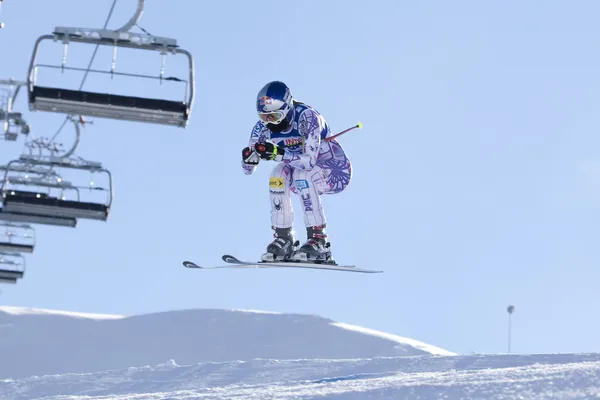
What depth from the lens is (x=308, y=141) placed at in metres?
15.2

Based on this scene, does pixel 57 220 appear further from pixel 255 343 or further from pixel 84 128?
pixel 255 343

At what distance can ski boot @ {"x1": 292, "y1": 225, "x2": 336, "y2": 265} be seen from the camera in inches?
614

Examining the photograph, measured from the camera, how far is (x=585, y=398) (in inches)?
560

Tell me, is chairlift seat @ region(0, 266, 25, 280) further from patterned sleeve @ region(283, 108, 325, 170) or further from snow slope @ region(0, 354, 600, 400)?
patterned sleeve @ region(283, 108, 325, 170)

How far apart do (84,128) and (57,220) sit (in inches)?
58.3

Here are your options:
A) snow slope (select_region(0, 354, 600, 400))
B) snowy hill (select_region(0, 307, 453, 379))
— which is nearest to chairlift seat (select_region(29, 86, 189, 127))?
snow slope (select_region(0, 354, 600, 400))

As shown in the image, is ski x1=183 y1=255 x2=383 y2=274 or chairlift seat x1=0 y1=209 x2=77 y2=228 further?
chairlift seat x1=0 y1=209 x2=77 y2=228

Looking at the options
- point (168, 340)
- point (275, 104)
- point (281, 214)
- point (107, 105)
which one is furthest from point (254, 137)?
point (168, 340)

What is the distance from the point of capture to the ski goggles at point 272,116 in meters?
15.1

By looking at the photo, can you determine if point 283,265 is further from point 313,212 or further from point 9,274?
point 9,274

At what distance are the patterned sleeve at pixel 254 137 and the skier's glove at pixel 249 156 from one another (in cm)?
13

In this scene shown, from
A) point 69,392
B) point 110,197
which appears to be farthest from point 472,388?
point 69,392

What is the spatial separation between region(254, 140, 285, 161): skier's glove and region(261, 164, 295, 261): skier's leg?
345 mm

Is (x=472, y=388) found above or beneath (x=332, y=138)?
beneath
